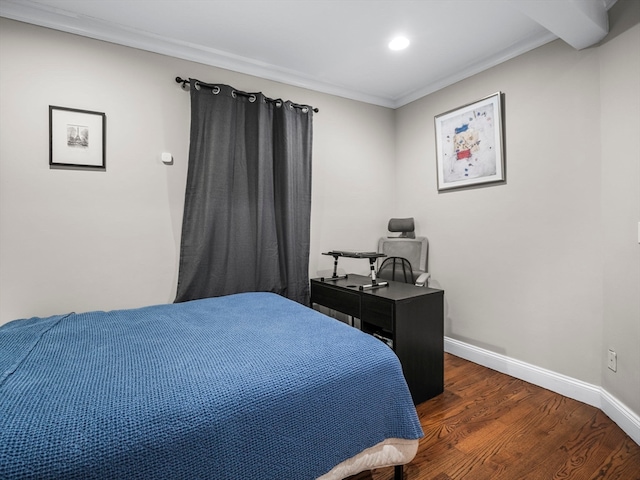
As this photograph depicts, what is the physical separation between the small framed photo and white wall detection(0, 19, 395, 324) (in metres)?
→ 0.04

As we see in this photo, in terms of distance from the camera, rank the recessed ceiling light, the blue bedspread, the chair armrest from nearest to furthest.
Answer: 1. the blue bedspread
2. the recessed ceiling light
3. the chair armrest

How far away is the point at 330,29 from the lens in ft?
7.57

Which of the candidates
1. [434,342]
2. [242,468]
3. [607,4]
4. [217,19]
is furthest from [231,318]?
[607,4]

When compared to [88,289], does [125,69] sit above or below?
above

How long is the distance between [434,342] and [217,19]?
2.75 meters

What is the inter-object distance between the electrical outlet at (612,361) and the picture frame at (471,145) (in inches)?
55.6

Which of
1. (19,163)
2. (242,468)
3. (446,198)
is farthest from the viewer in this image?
(446,198)

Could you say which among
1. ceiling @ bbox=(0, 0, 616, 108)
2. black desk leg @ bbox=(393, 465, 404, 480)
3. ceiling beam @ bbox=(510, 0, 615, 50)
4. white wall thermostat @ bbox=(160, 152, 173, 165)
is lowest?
black desk leg @ bbox=(393, 465, 404, 480)

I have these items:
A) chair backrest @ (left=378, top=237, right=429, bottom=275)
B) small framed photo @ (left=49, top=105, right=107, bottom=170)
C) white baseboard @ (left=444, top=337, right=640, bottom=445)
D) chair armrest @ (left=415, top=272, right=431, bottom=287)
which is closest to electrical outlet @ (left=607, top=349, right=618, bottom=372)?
white baseboard @ (left=444, top=337, right=640, bottom=445)

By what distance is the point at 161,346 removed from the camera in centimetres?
139

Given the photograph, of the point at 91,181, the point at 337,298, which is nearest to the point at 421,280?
the point at 337,298

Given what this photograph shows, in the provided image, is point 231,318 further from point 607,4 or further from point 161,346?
point 607,4

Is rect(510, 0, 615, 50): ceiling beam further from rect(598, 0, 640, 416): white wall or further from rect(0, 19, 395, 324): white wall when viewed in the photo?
rect(0, 19, 395, 324): white wall

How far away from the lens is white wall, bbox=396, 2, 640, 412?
6.19 ft
